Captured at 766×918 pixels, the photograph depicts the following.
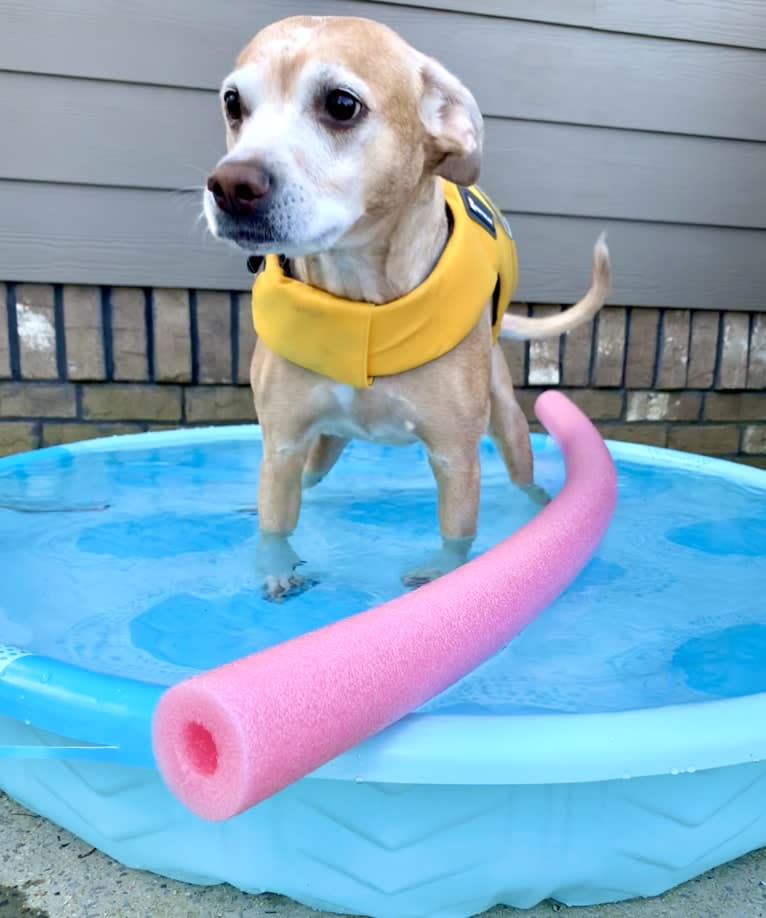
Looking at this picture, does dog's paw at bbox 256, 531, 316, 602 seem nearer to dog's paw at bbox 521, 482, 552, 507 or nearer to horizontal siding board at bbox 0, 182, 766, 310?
dog's paw at bbox 521, 482, 552, 507

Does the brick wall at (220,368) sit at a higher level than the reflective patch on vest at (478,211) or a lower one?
lower

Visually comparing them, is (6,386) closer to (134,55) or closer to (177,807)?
(134,55)

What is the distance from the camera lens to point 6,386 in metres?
3.63

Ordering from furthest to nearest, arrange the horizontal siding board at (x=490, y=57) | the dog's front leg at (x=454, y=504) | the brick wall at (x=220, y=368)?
1. the brick wall at (x=220, y=368)
2. the horizontal siding board at (x=490, y=57)
3. the dog's front leg at (x=454, y=504)

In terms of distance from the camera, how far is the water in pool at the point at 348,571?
1.83 m

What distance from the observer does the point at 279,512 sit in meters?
2.29

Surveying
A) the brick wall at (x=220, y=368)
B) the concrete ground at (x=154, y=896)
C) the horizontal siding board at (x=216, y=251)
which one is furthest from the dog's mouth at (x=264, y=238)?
the brick wall at (x=220, y=368)

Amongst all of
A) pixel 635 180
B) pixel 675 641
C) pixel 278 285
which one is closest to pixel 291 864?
pixel 675 641

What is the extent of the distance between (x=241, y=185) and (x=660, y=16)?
2.98 m

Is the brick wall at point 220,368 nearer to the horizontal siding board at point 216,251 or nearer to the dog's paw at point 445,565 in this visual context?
the horizontal siding board at point 216,251

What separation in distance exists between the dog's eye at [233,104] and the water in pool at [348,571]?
3.66 feet

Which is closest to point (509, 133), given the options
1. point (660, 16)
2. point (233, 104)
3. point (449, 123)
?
point (660, 16)

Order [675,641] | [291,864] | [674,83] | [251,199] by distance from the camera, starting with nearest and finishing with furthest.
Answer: [291,864] < [251,199] < [675,641] < [674,83]

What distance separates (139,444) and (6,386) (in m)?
0.66
